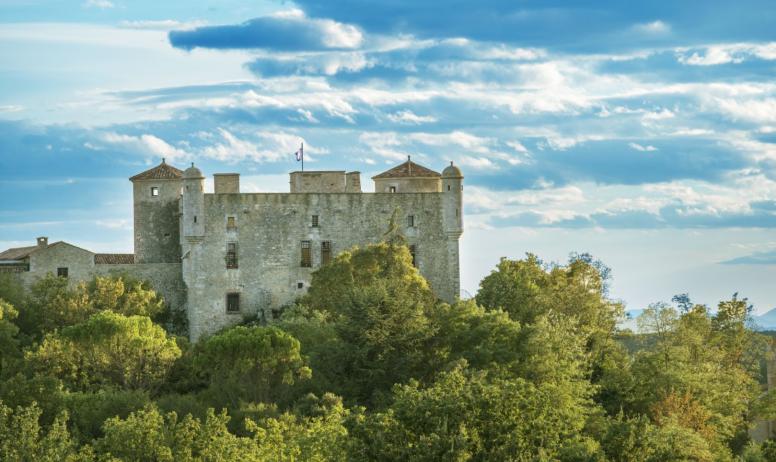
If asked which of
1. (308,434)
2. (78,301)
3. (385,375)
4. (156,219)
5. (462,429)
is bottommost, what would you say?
(308,434)

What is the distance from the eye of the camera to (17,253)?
3002 inches

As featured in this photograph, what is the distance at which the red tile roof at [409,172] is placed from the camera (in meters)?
77.6

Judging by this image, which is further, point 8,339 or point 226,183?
point 226,183

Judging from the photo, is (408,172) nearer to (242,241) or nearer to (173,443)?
(242,241)

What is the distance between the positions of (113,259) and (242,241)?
6249 mm

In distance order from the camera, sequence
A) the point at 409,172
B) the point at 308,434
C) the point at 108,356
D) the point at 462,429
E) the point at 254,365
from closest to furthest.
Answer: the point at 462,429 → the point at 308,434 → the point at 254,365 → the point at 108,356 → the point at 409,172

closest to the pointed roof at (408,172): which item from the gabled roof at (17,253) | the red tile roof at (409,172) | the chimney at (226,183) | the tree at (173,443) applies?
the red tile roof at (409,172)

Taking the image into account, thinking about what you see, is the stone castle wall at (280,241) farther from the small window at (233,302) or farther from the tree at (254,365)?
the tree at (254,365)

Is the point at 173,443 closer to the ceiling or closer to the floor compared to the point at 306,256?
closer to the floor

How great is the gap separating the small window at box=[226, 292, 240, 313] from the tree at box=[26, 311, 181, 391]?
11495 millimetres

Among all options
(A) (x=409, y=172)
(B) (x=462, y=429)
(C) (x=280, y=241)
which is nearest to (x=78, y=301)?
(C) (x=280, y=241)

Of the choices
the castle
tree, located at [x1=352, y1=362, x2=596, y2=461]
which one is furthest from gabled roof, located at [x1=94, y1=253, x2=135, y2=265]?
tree, located at [x1=352, y1=362, x2=596, y2=461]

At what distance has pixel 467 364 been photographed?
54312 millimetres

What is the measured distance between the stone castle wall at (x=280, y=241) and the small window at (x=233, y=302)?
17 cm
